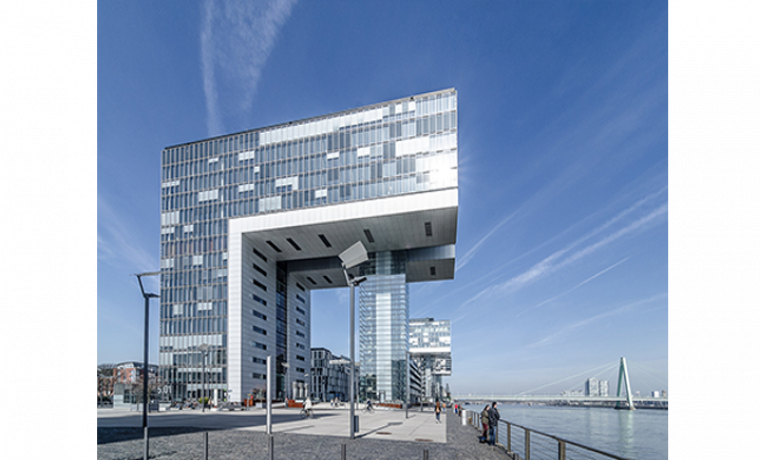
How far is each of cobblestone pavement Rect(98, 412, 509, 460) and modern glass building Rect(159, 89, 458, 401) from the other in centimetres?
3763

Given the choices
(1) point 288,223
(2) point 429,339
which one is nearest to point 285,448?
(1) point 288,223

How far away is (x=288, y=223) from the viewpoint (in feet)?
198

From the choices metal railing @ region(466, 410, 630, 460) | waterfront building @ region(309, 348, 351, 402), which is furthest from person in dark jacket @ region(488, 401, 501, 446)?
waterfront building @ region(309, 348, 351, 402)

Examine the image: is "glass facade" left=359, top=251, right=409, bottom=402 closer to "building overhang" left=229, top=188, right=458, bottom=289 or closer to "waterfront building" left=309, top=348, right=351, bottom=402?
"building overhang" left=229, top=188, right=458, bottom=289

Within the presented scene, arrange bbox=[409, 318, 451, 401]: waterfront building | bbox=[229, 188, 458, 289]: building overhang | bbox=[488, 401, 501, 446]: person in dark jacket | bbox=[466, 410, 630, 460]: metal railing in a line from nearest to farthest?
bbox=[466, 410, 630, 460]: metal railing → bbox=[488, 401, 501, 446]: person in dark jacket → bbox=[229, 188, 458, 289]: building overhang → bbox=[409, 318, 451, 401]: waterfront building

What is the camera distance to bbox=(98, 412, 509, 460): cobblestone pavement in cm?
1435

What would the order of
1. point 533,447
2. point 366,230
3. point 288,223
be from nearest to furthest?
point 533,447, point 288,223, point 366,230

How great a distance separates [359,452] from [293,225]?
46.6m

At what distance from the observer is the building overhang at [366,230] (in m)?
55.6

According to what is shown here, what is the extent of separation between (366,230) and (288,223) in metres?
9.99

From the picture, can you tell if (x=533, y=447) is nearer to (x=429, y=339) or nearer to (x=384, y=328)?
(x=384, y=328)
